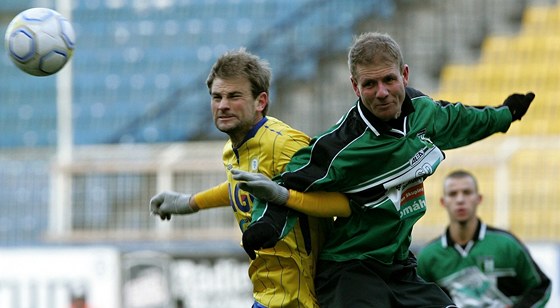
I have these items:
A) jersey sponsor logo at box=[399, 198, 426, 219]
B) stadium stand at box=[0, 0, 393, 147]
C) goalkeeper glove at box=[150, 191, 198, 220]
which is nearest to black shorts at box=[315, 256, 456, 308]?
jersey sponsor logo at box=[399, 198, 426, 219]

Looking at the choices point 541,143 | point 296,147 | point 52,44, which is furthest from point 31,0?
point 296,147

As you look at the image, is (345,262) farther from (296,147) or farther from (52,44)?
(52,44)

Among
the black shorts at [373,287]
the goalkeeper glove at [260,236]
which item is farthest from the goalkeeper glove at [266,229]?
the black shorts at [373,287]

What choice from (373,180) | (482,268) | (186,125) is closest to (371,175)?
(373,180)

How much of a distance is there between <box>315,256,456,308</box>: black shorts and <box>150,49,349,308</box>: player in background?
12 cm

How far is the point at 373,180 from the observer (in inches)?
189

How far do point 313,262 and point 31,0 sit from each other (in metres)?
13.3

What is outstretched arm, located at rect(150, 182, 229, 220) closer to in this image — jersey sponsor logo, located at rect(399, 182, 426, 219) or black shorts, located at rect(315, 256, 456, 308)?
black shorts, located at rect(315, 256, 456, 308)

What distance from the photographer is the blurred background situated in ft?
35.9

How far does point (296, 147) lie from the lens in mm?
4980

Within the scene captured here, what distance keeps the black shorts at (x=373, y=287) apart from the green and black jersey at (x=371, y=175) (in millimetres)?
48

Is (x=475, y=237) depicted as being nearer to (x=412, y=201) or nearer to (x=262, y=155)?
(x=412, y=201)

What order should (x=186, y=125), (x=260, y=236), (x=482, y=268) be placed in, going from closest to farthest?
Answer: (x=260, y=236) → (x=482, y=268) → (x=186, y=125)

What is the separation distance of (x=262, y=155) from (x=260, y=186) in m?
0.46
